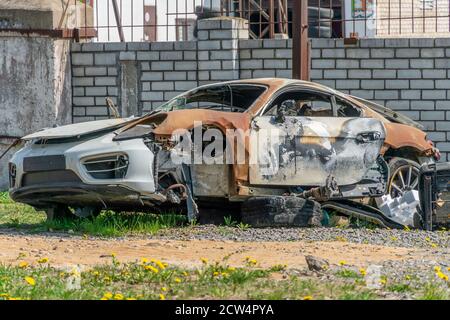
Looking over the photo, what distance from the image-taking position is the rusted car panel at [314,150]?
11.8 metres

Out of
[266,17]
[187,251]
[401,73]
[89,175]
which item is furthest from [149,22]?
[187,251]

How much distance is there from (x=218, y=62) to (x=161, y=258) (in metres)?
8.83

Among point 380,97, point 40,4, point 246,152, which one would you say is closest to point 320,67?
point 380,97

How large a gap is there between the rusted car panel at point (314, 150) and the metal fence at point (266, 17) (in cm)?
513

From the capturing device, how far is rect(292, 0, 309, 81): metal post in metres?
16.8

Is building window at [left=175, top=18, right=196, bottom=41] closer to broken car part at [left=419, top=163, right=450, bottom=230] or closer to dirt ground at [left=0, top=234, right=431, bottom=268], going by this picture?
broken car part at [left=419, top=163, right=450, bottom=230]

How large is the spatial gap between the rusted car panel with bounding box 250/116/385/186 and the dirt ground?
1.29 m

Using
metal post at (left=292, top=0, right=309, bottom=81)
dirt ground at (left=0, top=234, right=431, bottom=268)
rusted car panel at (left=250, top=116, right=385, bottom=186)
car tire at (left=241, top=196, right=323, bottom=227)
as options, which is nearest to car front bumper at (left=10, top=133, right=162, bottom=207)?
dirt ground at (left=0, top=234, right=431, bottom=268)

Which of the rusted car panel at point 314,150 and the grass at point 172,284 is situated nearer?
the grass at point 172,284

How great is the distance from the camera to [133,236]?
1124 centimetres

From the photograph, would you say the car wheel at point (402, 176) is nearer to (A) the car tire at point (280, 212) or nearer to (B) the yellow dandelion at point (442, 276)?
(A) the car tire at point (280, 212)

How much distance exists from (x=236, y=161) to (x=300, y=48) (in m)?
5.63

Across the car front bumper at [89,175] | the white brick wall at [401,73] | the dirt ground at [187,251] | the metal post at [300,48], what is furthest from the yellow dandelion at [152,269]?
the white brick wall at [401,73]

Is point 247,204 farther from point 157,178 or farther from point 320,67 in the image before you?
point 320,67
